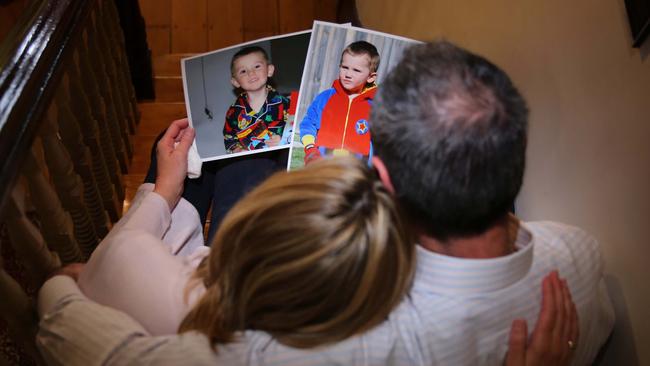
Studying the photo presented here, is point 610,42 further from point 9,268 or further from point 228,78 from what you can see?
point 9,268

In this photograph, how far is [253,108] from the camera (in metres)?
1.14

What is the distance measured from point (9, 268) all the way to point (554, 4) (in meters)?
1.33

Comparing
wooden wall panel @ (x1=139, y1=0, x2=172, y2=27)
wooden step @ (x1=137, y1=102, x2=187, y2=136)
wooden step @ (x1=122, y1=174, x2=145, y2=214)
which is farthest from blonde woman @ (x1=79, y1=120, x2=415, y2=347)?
wooden wall panel @ (x1=139, y1=0, x2=172, y2=27)

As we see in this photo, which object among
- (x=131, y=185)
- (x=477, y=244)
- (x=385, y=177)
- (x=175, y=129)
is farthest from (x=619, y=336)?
(x=131, y=185)

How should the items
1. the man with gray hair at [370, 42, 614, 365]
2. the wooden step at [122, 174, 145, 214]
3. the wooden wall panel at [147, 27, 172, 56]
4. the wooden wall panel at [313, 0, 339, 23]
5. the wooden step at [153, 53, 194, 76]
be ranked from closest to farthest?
the man with gray hair at [370, 42, 614, 365] < the wooden step at [122, 174, 145, 214] < the wooden step at [153, 53, 194, 76] < the wooden wall panel at [147, 27, 172, 56] < the wooden wall panel at [313, 0, 339, 23]

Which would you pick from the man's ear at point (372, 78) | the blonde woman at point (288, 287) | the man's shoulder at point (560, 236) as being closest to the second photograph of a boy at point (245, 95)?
the man's ear at point (372, 78)

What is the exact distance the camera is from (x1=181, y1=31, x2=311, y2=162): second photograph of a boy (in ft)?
3.71

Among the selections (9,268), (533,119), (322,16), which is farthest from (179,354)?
(322,16)

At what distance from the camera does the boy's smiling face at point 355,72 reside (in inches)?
43.0

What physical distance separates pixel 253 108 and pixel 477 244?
2.08 feet

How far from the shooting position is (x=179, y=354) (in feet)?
2.09

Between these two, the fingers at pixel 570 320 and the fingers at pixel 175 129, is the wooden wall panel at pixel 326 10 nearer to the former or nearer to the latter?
the fingers at pixel 175 129

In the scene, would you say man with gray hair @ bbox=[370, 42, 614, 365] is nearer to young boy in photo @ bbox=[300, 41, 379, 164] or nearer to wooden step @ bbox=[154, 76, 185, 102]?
young boy in photo @ bbox=[300, 41, 379, 164]

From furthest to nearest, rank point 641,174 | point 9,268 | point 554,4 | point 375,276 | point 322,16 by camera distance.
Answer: point 322,16 → point 9,268 → point 554,4 → point 641,174 → point 375,276
